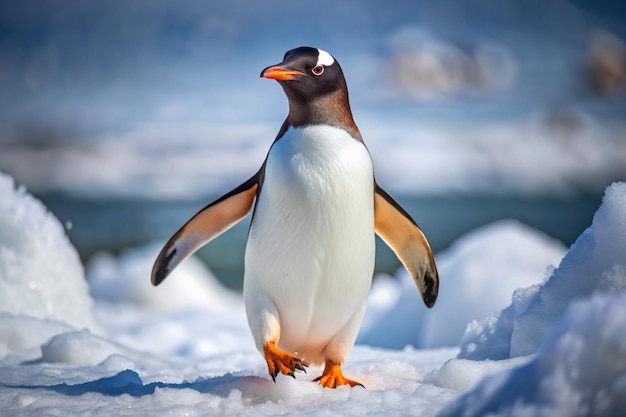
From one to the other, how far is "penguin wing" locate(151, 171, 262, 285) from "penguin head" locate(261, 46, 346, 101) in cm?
33

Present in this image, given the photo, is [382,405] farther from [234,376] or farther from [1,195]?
[1,195]

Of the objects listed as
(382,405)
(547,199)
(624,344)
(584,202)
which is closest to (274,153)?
(382,405)

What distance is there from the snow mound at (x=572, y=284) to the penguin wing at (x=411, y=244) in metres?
0.23

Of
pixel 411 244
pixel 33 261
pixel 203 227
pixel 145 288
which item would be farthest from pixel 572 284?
pixel 145 288

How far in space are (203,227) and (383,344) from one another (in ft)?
6.30

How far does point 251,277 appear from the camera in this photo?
1840 mm

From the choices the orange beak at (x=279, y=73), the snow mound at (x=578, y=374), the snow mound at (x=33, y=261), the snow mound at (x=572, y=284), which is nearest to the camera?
the snow mound at (x=578, y=374)

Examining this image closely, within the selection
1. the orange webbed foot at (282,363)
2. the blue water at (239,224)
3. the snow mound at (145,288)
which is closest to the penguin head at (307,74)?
the orange webbed foot at (282,363)

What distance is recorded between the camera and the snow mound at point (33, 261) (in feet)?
8.99

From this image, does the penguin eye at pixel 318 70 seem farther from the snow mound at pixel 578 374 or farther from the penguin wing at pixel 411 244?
the snow mound at pixel 578 374

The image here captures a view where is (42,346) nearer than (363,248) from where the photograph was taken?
No

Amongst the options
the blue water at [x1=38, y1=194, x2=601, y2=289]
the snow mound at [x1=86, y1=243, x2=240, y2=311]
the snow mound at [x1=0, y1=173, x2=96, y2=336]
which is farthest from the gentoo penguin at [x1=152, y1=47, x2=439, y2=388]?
the blue water at [x1=38, y1=194, x2=601, y2=289]

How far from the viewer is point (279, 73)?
1.70m

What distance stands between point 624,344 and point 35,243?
233 cm
